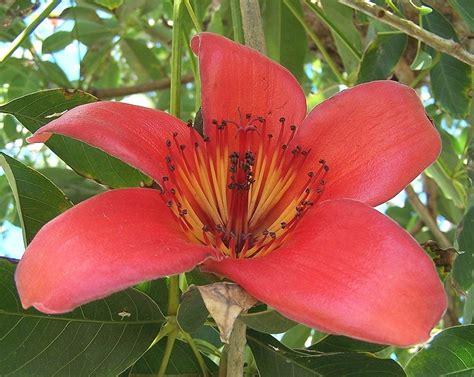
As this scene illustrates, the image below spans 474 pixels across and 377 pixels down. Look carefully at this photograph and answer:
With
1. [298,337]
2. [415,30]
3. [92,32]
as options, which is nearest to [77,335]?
[415,30]

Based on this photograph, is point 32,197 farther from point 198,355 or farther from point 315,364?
point 315,364

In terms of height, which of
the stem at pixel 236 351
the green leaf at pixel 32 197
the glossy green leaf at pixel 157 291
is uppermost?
the green leaf at pixel 32 197

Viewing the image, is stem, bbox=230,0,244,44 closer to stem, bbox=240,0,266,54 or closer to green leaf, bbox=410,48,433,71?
stem, bbox=240,0,266,54

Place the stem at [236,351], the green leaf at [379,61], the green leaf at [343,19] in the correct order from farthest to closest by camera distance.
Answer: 1. the green leaf at [343,19]
2. the green leaf at [379,61]
3. the stem at [236,351]

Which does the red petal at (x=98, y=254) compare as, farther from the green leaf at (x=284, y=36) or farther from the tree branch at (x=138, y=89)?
the tree branch at (x=138, y=89)

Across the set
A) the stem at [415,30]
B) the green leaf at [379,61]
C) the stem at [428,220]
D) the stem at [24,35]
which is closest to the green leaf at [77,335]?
the stem at [24,35]

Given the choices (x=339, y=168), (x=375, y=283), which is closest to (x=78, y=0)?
(x=339, y=168)

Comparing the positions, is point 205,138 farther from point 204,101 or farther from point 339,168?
point 339,168
